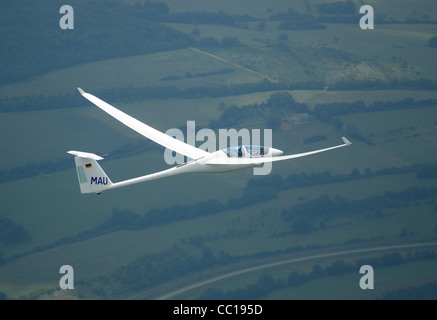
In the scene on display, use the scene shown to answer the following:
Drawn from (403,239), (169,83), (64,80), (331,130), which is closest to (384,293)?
(403,239)

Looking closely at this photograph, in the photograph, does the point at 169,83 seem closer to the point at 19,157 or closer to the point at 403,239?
the point at 19,157

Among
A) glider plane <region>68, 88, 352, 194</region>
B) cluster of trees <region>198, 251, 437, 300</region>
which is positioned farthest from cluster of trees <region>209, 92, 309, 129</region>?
glider plane <region>68, 88, 352, 194</region>

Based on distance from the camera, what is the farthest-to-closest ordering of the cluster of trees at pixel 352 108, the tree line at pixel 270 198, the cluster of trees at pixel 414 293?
the cluster of trees at pixel 352 108 → the tree line at pixel 270 198 → the cluster of trees at pixel 414 293

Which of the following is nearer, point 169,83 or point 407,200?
point 407,200

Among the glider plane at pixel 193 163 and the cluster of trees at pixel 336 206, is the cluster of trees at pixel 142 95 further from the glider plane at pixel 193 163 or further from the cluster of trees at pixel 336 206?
the glider plane at pixel 193 163

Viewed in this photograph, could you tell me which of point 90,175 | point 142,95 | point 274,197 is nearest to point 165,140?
point 90,175

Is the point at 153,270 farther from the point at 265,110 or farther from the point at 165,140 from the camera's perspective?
the point at 165,140

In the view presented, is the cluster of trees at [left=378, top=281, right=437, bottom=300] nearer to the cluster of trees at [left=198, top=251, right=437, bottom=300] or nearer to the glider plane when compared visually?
the cluster of trees at [left=198, top=251, right=437, bottom=300]

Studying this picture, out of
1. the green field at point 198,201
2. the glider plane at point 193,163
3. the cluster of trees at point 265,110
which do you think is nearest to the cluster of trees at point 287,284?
the green field at point 198,201
